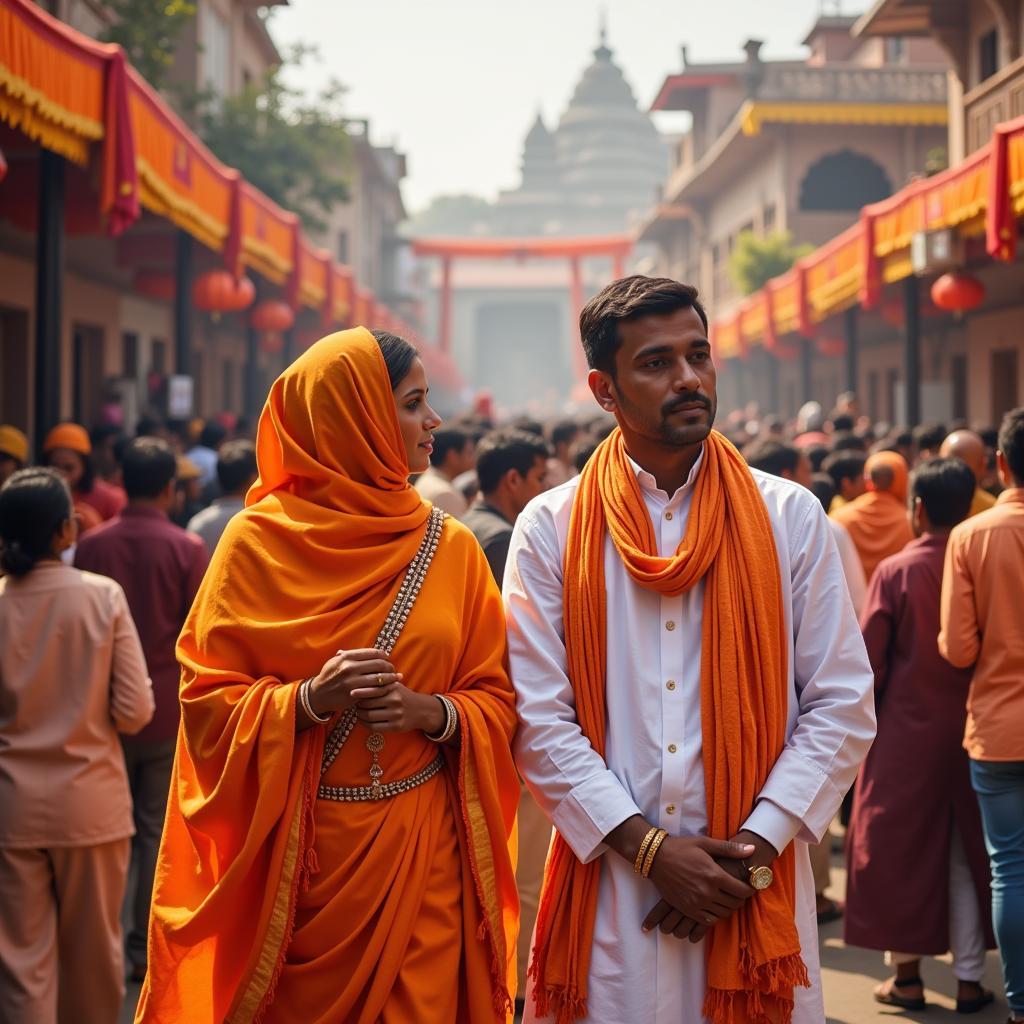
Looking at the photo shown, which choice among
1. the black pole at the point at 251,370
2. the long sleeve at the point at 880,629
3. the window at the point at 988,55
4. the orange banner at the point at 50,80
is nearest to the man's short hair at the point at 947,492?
the long sleeve at the point at 880,629

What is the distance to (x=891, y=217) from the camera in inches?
538

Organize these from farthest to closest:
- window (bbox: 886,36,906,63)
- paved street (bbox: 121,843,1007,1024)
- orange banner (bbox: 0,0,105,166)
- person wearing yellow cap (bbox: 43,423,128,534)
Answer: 1. window (bbox: 886,36,906,63)
2. person wearing yellow cap (bbox: 43,423,128,534)
3. orange banner (bbox: 0,0,105,166)
4. paved street (bbox: 121,843,1007,1024)

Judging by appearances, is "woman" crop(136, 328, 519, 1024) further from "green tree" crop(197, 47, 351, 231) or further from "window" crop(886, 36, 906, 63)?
"window" crop(886, 36, 906, 63)

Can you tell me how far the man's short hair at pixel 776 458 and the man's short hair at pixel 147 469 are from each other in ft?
7.99

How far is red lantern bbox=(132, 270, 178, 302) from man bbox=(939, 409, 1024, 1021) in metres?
12.4

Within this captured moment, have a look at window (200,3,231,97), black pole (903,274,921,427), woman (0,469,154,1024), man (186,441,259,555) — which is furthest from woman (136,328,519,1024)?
window (200,3,231,97)

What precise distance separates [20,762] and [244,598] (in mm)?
1599

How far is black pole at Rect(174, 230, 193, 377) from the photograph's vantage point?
1252cm

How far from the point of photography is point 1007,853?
4266 millimetres

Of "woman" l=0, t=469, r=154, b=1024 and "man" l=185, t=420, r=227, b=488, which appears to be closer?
"woman" l=0, t=469, r=154, b=1024

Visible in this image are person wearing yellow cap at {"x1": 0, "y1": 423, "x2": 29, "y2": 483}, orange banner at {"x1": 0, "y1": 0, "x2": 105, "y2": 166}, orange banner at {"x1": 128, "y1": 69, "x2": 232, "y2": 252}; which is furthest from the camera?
orange banner at {"x1": 128, "y1": 69, "x2": 232, "y2": 252}

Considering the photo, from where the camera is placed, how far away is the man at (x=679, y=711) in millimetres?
2578

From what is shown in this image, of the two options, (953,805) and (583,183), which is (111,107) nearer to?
(953,805)

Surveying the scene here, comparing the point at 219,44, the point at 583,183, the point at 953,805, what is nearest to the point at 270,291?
the point at 219,44
